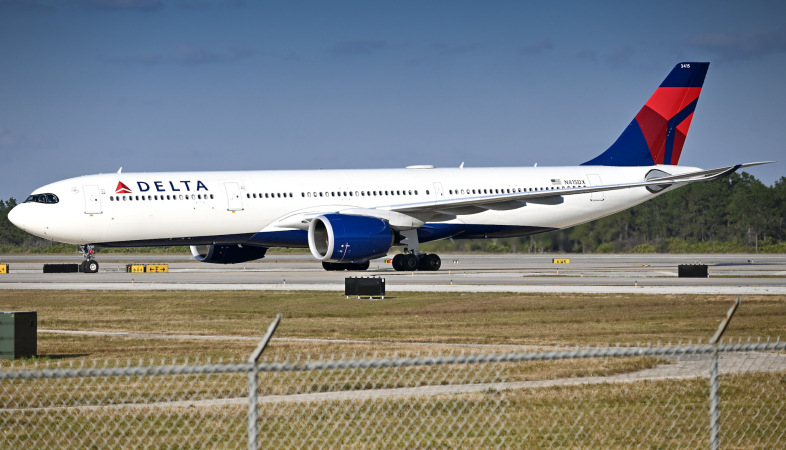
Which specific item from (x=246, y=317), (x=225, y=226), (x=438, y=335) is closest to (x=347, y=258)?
(x=225, y=226)

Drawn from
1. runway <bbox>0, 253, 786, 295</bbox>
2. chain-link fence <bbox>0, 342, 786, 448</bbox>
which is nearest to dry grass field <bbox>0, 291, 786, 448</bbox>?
chain-link fence <bbox>0, 342, 786, 448</bbox>

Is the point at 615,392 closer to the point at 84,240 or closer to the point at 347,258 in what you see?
the point at 347,258

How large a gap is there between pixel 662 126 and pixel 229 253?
2229 cm

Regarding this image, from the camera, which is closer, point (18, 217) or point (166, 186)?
point (166, 186)

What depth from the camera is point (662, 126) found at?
51.4 metres

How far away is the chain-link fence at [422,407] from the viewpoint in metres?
11.6

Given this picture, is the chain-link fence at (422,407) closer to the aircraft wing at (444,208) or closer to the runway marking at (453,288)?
the runway marking at (453,288)

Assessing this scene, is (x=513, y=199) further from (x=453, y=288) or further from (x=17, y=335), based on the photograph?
(x=17, y=335)

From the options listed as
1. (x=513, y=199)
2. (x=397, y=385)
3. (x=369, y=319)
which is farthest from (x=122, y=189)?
(x=397, y=385)

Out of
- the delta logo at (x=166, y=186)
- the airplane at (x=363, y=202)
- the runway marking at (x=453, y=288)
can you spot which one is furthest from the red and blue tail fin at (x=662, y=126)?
the delta logo at (x=166, y=186)

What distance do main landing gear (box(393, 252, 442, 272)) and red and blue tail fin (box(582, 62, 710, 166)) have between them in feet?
34.8

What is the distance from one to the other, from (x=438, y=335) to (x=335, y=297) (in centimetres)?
988

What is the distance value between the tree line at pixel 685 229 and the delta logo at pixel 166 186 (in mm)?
38371

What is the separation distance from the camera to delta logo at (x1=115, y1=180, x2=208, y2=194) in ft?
139
